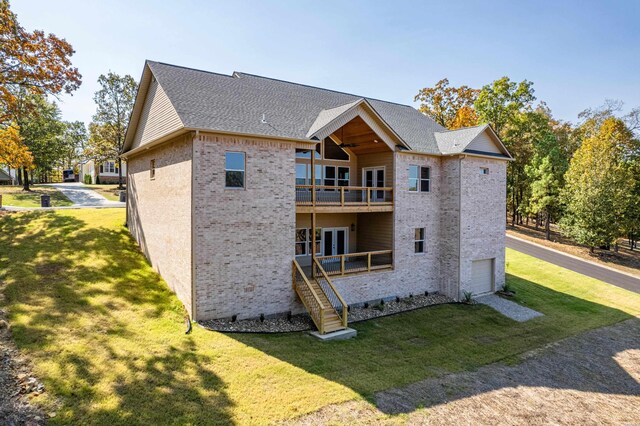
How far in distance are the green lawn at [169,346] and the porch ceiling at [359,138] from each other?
338 inches

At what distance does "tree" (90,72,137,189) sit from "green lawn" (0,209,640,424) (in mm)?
22795

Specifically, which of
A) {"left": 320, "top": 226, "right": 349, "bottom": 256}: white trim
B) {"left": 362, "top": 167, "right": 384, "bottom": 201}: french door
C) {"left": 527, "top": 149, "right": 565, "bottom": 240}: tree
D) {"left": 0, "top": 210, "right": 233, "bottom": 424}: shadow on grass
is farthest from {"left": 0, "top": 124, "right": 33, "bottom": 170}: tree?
{"left": 527, "top": 149, "right": 565, "bottom": 240}: tree

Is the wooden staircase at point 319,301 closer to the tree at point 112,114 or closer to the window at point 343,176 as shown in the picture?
the window at point 343,176

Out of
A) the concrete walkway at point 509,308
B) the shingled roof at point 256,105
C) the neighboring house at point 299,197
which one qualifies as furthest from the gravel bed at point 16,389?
the concrete walkway at point 509,308

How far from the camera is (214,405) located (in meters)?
8.91

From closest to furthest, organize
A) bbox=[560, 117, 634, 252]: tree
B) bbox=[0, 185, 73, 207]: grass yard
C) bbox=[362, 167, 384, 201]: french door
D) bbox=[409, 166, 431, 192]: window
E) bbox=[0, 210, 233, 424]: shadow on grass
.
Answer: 1. bbox=[0, 210, 233, 424]: shadow on grass
2. bbox=[409, 166, 431, 192]: window
3. bbox=[362, 167, 384, 201]: french door
4. bbox=[0, 185, 73, 207]: grass yard
5. bbox=[560, 117, 634, 252]: tree

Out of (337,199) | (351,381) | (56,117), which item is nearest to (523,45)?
(337,199)

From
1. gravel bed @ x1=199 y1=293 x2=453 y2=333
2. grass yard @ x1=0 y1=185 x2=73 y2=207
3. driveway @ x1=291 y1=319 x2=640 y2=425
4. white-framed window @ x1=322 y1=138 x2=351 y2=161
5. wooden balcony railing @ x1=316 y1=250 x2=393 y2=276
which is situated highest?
white-framed window @ x1=322 y1=138 x2=351 y2=161

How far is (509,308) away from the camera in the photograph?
20531 millimetres

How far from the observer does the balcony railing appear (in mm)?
17062

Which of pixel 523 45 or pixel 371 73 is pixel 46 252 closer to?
pixel 371 73

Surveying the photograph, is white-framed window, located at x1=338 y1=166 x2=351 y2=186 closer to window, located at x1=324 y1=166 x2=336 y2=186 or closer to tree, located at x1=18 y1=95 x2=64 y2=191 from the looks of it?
window, located at x1=324 y1=166 x2=336 y2=186

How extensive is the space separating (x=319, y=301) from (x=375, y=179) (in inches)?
336

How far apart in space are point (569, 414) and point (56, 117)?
70047 mm
